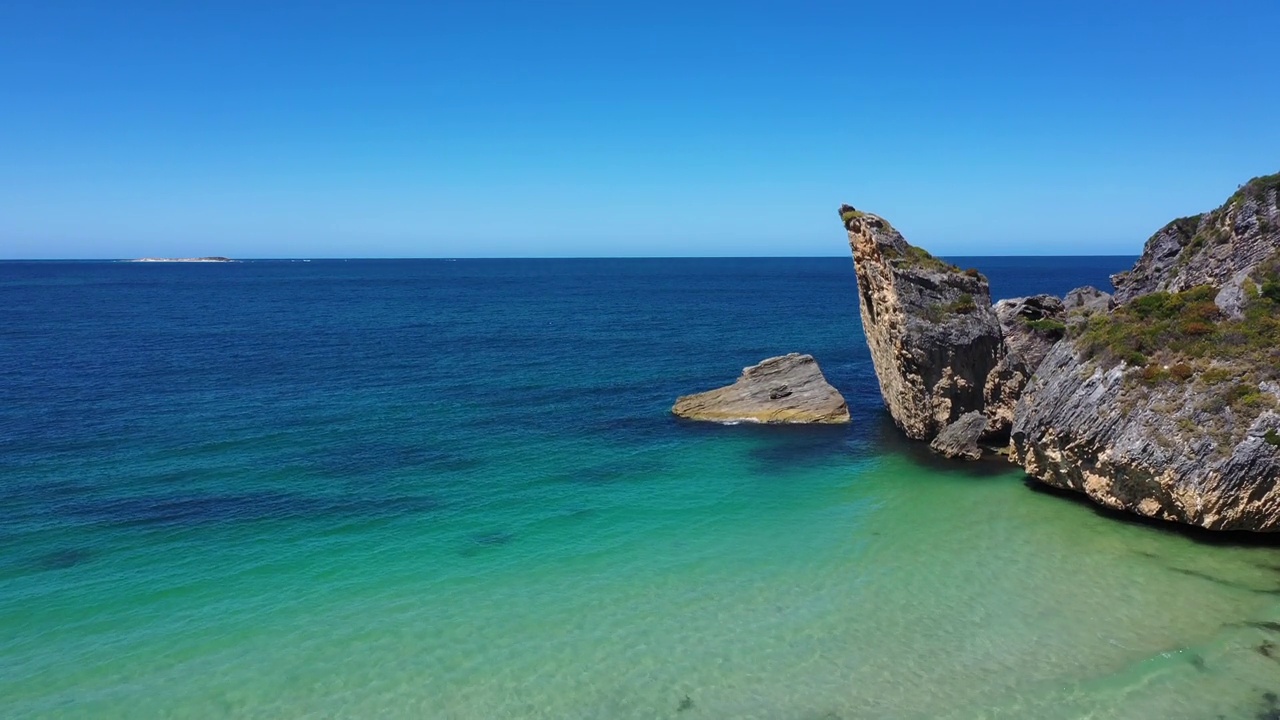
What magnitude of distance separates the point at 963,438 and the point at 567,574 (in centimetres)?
2499

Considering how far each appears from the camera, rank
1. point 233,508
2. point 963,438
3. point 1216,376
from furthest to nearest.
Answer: point 963,438
point 233,508
point 1216,376

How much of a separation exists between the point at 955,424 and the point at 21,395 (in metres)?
64.3

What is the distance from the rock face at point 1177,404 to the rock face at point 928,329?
5388 mm

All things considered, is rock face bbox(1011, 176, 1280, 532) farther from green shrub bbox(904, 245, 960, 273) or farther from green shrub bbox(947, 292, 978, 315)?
green shrub bbox(904, 245, 960, 273)

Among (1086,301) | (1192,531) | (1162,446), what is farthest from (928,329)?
(1086,301)

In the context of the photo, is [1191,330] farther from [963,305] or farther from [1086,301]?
[1086,301]

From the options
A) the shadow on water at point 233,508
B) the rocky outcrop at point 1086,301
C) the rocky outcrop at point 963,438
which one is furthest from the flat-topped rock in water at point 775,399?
the shadow on water at point 233,508

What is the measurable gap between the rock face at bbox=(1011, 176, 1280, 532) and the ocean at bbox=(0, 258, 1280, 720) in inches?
70.3

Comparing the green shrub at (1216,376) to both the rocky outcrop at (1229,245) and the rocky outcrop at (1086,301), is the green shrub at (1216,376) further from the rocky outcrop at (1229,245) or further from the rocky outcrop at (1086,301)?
the rocky outcrop at (1086,301)

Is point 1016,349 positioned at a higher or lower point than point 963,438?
higher

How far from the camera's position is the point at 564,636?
79.4ft

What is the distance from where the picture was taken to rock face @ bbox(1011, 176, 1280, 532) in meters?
28.7

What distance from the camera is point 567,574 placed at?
28.5m

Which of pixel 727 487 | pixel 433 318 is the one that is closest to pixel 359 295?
pixel 433 318
